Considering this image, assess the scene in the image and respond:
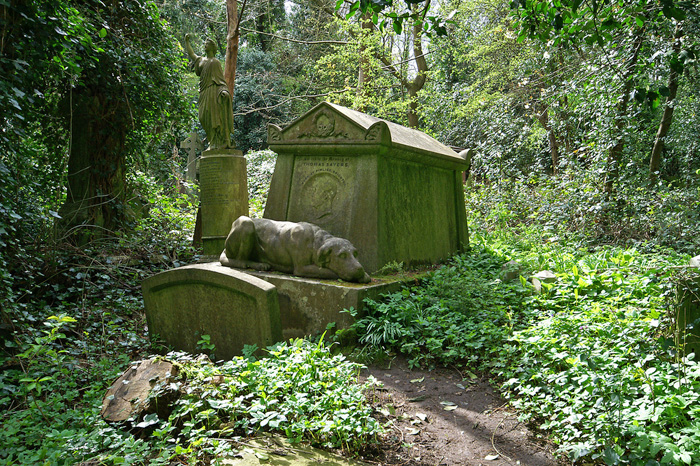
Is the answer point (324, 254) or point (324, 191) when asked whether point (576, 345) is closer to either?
point (324, 254)

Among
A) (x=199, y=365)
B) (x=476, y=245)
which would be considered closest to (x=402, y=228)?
(x=476, y=245)

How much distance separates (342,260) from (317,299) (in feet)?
1.48

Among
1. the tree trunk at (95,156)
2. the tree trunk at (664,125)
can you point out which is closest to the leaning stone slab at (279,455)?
the tree trunk at (95,156)

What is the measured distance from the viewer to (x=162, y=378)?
9.20 feet

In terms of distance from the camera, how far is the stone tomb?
5055 millimetres

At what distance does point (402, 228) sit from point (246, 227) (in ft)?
5.94

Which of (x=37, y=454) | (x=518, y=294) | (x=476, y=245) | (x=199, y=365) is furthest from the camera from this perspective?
(x=476, y=245)

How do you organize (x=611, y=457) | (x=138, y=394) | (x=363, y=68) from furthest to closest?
1. (x=363, y=68)
2. (x=138, y=394)
3. (x=611, y=457)

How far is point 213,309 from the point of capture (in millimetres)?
4309

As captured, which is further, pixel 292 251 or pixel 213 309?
pixel 292 251

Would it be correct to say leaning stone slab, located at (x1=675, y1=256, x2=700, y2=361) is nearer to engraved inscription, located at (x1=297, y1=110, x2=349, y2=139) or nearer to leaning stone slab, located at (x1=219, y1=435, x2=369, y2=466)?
leaning stone slab, located at (x1=219, y1=435, x2=369, y2=466)

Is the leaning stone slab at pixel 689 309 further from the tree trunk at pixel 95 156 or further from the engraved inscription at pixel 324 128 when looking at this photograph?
the tree trunk at pixel 95 156

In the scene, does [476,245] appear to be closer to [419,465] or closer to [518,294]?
[518,294]

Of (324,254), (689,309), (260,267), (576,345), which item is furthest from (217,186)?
(689,309)
